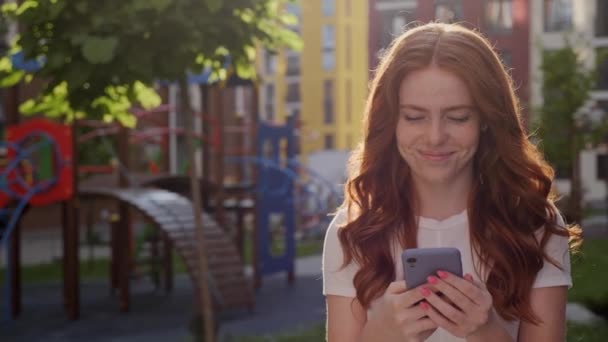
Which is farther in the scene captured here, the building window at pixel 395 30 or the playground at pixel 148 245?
the playground at pixel 148 245

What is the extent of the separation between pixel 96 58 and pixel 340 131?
118ft

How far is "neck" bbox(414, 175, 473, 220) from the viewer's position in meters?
2.23

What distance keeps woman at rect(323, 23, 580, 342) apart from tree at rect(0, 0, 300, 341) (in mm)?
3290

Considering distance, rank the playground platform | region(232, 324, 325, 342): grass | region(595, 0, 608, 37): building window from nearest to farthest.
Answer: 1. region(232, 324, 325, 342): grass
2. the playground platform
3. region(595, 0, 608, 37): building window

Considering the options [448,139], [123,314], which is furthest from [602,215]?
[448,139]

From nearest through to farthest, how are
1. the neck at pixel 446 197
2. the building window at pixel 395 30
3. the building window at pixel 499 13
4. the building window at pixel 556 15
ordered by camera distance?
the neck at pixel 446 197 → the building window at pixel 395 30 → the building window at pixel 499 13 → the building window at pixel 556 15

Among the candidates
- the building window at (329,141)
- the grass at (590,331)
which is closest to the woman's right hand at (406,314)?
the grass at (590,331)

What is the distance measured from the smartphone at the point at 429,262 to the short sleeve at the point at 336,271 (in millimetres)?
285

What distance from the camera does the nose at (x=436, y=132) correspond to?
6.86 ft

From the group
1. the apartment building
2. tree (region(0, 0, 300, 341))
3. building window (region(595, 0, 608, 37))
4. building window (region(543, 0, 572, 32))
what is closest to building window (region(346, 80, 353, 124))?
the apartment building

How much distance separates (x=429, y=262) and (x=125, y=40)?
3922 mm

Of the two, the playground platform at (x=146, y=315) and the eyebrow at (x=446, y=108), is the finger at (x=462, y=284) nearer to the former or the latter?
the eyebrow at (x=446, y=108)

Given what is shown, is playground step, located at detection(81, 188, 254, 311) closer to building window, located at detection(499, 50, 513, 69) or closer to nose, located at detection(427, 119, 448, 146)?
building window, located at detection(499, 50, 513, 69)

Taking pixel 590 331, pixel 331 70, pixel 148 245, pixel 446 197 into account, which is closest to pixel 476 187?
pixel 446 197
